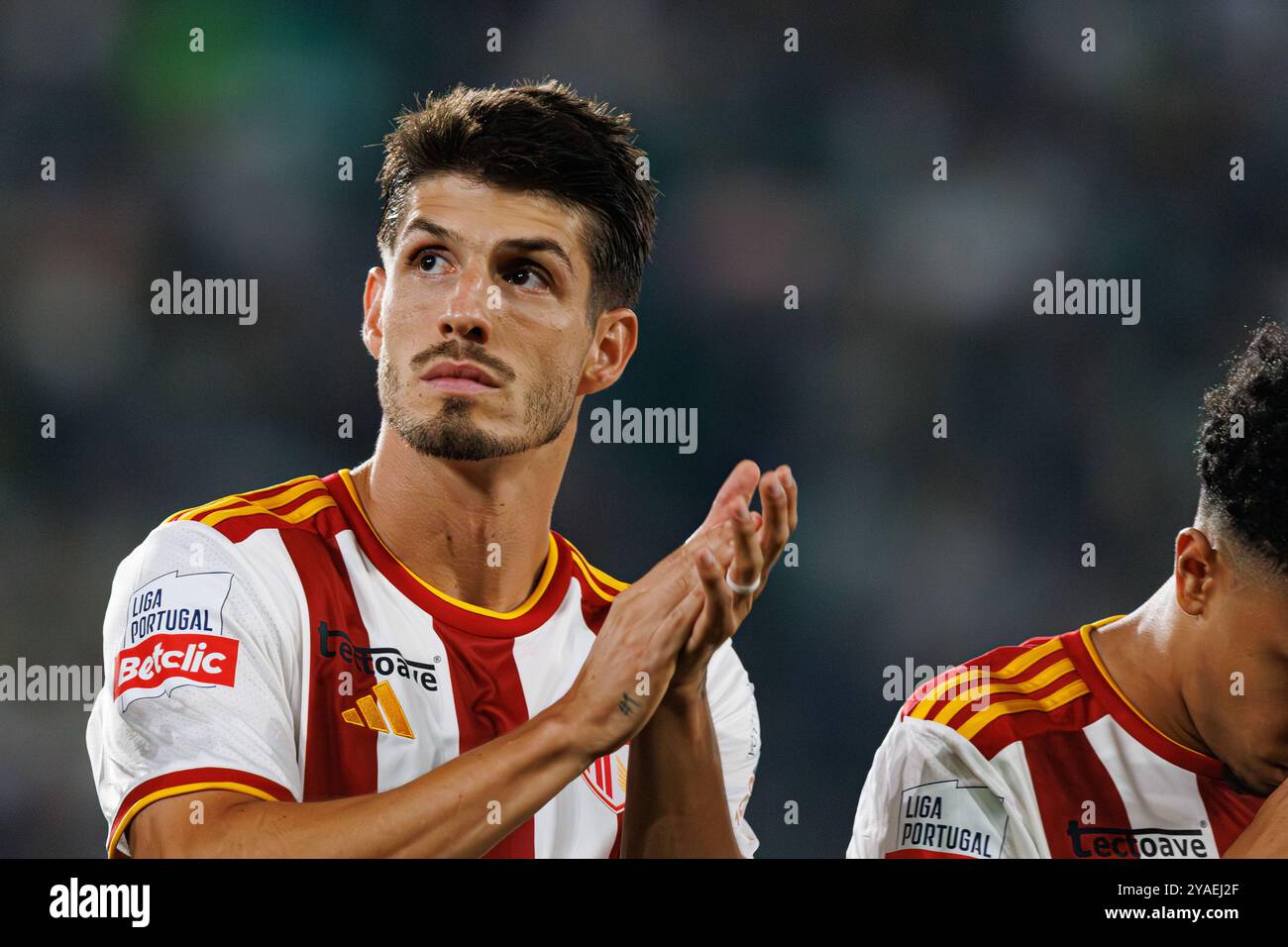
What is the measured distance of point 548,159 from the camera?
10.0ft

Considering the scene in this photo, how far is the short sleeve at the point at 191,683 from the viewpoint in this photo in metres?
2.46

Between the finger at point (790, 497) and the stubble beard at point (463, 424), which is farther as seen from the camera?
the stubble beard at point (463, 424)

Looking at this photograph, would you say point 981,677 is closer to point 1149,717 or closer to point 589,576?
point 1149,717

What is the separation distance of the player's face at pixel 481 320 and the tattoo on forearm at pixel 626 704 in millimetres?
697

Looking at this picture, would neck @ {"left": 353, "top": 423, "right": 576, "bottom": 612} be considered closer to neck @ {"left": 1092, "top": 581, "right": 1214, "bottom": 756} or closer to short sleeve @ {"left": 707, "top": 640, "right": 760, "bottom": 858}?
short sleeve @ {"left": 707, "top": 640, "right": 760, "bottom": 858}

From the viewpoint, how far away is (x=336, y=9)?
4082mm

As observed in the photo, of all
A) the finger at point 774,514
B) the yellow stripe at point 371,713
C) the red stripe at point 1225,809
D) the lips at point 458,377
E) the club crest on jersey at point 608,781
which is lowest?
the red stripe at point 1225,809

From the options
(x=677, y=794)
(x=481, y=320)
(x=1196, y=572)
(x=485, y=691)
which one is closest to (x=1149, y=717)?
(x=1196, y=572)

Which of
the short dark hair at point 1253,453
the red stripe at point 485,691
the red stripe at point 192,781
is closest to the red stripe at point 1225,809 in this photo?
the short dark hair at point 1253,453

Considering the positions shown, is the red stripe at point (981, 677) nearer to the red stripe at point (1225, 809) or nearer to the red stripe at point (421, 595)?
the red stripe at point (1225, 809)

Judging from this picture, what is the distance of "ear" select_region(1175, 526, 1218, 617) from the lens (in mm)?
2787

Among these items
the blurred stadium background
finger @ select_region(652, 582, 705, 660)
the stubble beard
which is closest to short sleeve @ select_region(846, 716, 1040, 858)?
finger @ select_region(652, 582, 705, 660)

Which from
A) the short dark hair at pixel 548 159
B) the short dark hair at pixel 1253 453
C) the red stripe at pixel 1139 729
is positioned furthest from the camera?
the short dark hair at pixel 548 159

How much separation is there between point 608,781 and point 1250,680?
1.36 metres
